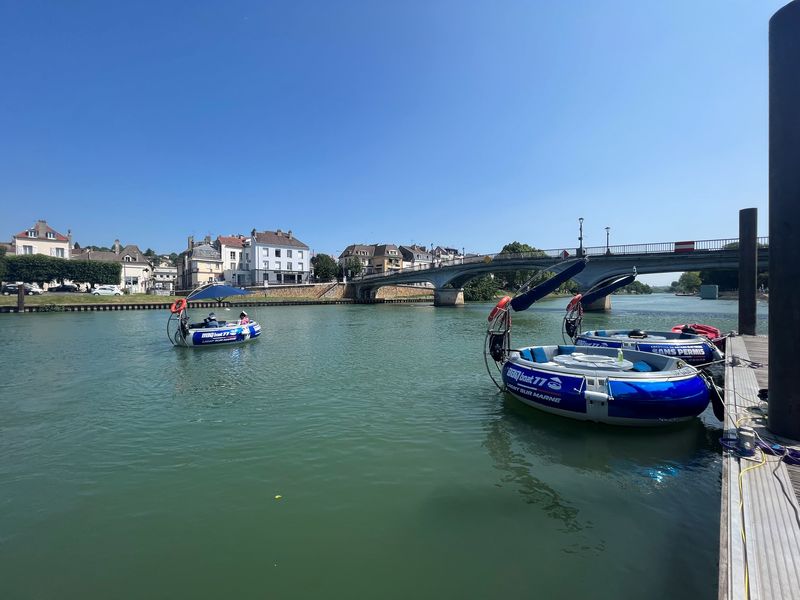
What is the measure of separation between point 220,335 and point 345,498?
2207 cm

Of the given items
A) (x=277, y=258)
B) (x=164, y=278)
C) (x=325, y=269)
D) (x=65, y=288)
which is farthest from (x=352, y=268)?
(x=65, y=288)

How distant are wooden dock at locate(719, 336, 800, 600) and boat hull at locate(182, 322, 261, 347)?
85.6 ft

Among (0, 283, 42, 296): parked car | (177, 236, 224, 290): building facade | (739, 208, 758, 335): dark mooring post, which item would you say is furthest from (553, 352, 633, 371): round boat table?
(177, 236, 224, 290): building facade

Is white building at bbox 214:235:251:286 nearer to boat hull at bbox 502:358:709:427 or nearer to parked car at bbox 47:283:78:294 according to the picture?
parked car at bbox 47:283:78:294

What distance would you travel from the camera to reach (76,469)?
894 cm

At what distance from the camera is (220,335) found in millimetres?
26859

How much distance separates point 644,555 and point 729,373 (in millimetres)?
8643

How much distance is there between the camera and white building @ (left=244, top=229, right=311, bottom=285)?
99188mm

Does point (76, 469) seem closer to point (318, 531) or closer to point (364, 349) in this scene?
point (318, 531)

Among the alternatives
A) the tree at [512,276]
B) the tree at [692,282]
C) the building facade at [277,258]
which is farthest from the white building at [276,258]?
the tree at [692,282]

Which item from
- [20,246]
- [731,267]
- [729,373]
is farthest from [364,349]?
[20,246]

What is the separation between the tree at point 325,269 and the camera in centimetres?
10681

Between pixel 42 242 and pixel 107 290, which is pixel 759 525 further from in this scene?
pixel 42 242

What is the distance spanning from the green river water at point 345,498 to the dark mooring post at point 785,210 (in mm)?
2398
